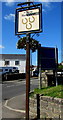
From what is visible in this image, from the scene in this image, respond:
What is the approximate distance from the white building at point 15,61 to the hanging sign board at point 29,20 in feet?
154

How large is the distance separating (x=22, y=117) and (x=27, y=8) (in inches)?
155

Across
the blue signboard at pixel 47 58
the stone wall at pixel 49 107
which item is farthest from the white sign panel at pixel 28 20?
the blue signboard at pixel 47 58

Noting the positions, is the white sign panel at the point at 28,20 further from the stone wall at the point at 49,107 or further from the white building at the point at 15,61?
the white building at the point at 15,61

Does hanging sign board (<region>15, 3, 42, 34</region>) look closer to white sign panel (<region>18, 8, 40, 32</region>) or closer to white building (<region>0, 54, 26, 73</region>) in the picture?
white sign panel (<region>18, 8, 40, 32</region>)

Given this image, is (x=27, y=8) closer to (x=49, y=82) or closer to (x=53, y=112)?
(x=53, y=112)

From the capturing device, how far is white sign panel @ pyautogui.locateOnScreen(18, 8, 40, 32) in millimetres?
5312

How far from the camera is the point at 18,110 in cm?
848

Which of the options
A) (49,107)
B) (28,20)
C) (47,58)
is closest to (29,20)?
(28,20)

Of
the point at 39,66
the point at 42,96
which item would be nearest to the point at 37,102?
the point at 42,96

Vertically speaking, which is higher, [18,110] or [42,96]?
[42,96]

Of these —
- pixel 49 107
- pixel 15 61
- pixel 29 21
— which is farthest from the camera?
pixel 15 61

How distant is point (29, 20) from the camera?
17.6 ft

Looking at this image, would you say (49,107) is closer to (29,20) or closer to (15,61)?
(29,20)

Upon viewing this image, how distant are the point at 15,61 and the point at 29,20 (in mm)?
47852
